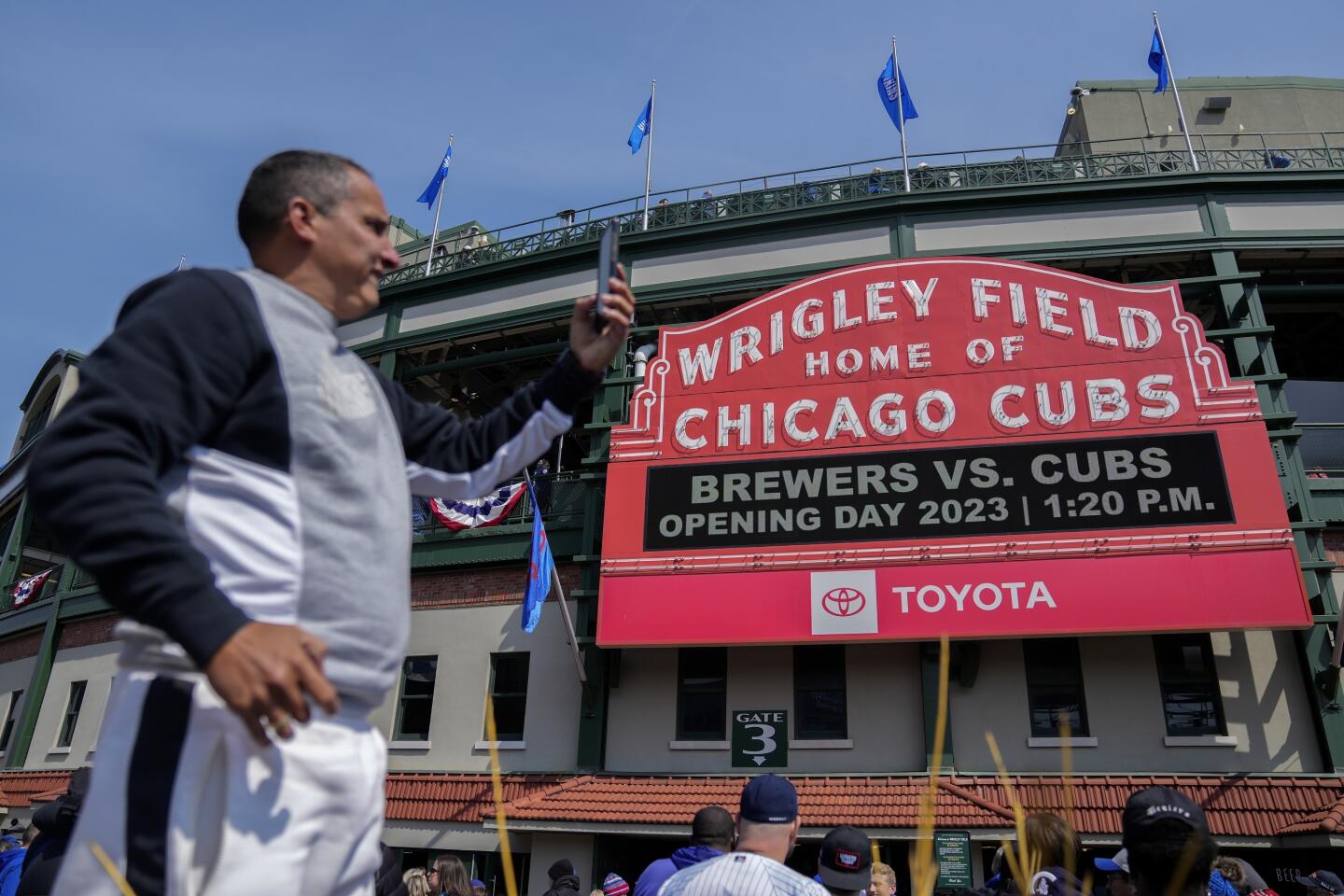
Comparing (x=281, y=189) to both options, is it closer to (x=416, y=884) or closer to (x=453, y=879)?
(x=453, y=879)

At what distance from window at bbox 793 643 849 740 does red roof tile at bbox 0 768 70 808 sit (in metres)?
→ 14.4

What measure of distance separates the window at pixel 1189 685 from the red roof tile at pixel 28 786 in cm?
1930

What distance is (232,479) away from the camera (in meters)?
1.44

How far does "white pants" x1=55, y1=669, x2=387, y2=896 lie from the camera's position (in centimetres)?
126

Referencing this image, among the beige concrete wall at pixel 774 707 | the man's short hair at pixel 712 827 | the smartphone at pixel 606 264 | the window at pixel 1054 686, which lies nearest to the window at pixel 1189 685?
the window at pixel 1054 686

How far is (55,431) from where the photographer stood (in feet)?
4.27

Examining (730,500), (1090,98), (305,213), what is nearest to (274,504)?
(305,213)

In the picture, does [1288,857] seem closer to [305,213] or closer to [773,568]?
[773,568]

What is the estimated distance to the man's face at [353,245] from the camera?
1.74 m

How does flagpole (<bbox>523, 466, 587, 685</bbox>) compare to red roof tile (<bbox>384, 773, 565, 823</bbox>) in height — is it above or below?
above

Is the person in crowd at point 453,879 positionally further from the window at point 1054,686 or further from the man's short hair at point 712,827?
the window at point 1054,686

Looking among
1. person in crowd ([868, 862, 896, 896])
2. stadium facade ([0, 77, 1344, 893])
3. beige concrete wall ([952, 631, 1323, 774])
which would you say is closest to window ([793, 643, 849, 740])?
stadium facade ([0, 77, 1344, 893])

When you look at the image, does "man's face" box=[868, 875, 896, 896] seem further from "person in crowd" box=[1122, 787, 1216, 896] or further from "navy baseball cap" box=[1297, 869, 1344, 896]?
"person in crowd" box=[1122, 787, 1216, 896]

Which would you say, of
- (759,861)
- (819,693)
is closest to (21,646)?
(819,693)
